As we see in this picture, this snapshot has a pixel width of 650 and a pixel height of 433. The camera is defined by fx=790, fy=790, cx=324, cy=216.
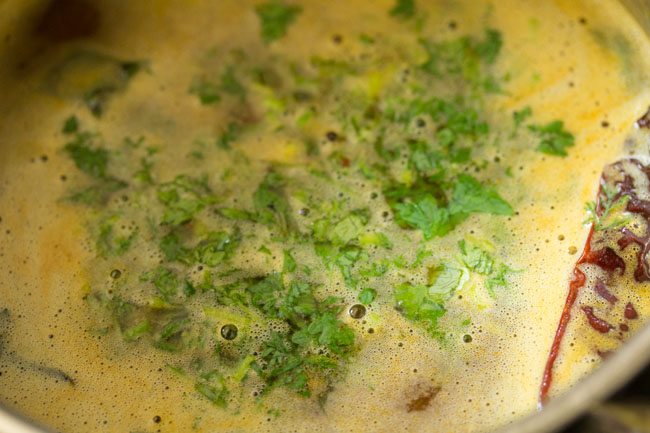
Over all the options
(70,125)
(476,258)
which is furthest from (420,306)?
(70,125)

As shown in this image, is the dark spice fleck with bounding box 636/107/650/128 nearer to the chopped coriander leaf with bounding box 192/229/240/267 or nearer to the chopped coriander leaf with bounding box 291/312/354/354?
the chopped coriander leaf with bounding box 291/312/354/354

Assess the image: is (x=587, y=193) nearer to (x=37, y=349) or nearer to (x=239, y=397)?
(x=239, y=397)

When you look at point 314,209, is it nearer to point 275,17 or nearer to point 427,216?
point 427,216

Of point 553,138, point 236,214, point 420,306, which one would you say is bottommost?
point 236,214

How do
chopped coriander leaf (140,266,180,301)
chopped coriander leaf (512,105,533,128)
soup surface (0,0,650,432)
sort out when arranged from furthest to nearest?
chopped coriander leaf (512,105,533,128)
chopped coriander leaf (140,266,180,301)
soup surface (0,0,650,432)

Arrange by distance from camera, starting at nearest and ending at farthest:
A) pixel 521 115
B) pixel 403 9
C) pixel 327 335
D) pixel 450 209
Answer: pixel 327 335 → pixel 450 209 → pixel 521 115 → pixel 403 9

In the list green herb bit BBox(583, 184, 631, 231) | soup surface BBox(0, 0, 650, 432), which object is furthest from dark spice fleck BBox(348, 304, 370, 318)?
green herb bit BBox(583, 184, 631, 231)

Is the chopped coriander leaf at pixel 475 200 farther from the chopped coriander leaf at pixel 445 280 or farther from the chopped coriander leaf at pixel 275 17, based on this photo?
the chopped coriander leaf at pixel 275 17

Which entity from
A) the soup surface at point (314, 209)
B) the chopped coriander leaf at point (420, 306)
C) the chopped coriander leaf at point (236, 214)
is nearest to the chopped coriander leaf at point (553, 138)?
the soup surface at point (314, 209)
